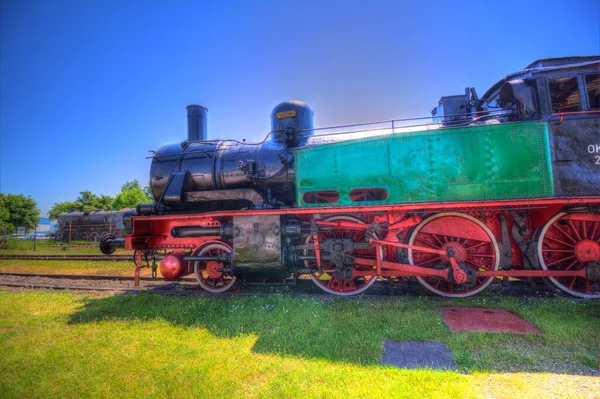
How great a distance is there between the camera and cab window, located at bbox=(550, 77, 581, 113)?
462 centimetres

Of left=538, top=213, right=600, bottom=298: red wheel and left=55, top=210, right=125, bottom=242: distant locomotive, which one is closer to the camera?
left=538, top=213, right=600, bottom=298: red wheel

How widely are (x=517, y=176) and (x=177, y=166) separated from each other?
248 inches

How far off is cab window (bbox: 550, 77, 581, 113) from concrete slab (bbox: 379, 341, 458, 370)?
407 cm

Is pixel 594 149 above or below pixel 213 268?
above

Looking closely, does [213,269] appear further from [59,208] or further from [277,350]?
[59,208]

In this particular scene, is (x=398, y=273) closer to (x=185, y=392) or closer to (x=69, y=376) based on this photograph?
(x=185, y=392)

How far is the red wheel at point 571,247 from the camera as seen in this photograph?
4.71 metres

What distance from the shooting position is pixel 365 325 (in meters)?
3.77

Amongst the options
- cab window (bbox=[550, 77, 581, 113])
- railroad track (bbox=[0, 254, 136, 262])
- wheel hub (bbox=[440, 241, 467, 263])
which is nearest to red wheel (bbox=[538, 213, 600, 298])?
wheel hub (bbox=[440, 241, 467, 263])

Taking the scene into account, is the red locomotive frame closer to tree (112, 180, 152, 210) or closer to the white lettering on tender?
the white lettering on tender

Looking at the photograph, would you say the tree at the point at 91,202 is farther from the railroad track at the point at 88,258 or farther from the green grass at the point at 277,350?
the green grass at the point at 277,350

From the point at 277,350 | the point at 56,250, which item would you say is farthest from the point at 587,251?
the point at 56,250

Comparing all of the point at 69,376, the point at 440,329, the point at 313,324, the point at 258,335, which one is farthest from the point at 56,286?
the point at 440,329

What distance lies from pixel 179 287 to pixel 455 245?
562cm
